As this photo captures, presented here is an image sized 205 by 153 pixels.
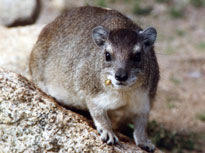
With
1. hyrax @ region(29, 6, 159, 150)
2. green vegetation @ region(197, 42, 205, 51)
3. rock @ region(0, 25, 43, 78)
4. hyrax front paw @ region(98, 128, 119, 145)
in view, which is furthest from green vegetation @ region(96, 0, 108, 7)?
hyrax front paw @ region(98, 128, 119, 145)

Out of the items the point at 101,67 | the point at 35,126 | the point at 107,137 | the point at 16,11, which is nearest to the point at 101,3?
the point at 16,11

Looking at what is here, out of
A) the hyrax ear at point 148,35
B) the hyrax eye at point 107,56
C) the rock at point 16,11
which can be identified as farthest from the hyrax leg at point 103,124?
the rock at point 16,11

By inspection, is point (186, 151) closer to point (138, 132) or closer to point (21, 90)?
point (138, 132)

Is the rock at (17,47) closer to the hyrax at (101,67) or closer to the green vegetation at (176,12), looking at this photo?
the hyrax at (101,67)

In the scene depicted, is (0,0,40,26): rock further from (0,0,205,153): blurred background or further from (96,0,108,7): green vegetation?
(96,0,108,7): green vegetation

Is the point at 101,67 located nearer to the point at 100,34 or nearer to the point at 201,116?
the point at 100,34
